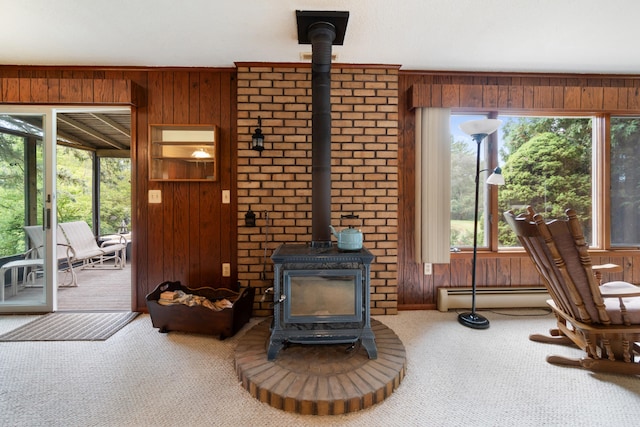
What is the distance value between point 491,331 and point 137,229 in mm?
3341

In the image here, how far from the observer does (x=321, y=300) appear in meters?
1.68

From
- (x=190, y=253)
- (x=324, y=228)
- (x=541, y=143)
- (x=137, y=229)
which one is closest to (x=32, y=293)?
(x=137, y=229)

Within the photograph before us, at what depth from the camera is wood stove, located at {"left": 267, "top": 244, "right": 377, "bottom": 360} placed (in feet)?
5.41

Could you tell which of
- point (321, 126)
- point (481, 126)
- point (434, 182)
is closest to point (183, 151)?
point (321, 126)

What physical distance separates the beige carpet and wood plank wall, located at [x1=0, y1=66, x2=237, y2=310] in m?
0.64

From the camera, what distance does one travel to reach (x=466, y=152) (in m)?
2.72

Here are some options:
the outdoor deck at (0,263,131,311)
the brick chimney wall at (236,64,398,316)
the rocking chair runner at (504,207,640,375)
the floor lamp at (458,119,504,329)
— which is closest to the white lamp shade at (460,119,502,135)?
the floor lamp at (458,119,504,329)

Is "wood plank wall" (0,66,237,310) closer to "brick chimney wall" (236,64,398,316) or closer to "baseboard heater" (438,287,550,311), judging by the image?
"brick chimney wall" (236,64,398,316)

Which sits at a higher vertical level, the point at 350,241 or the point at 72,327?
the point at 350,241

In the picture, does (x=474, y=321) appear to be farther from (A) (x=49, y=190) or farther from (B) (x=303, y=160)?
(A) (x=49, y=190)

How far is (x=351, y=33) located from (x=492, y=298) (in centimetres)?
271

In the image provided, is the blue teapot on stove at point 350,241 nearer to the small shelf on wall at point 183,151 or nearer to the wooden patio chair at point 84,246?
the small shelf on wall at point 183,151

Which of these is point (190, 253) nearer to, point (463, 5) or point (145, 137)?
point (145, 137)

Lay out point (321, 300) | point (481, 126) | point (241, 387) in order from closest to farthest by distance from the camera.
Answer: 1. point (241, 387)
2. point (321, 300)
3. point (481, 126)
